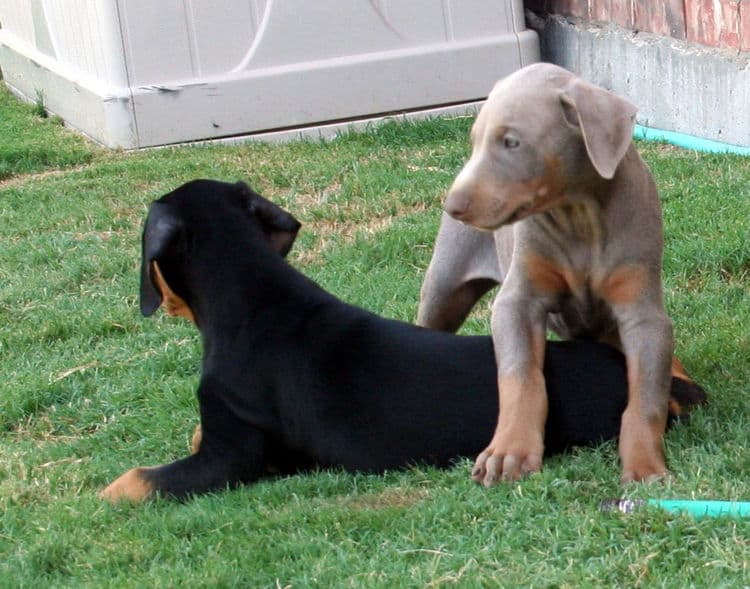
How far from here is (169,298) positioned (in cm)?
502

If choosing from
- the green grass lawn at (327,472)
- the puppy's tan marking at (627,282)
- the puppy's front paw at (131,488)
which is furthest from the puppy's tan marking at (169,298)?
the puppy's tan marking at (627,282)

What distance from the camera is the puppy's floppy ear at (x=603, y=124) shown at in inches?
166

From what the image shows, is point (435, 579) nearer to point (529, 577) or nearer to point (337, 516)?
point (529, 577)

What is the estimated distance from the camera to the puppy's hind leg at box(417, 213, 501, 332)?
219 inches

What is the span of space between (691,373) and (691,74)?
4.18 meters

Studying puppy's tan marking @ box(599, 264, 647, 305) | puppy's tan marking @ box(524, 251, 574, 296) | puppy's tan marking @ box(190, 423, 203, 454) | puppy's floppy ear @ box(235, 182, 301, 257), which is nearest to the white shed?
puppy's floppy ear @ box(235, 182, 301, 257)

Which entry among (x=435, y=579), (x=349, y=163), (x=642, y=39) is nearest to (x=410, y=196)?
(x=349, y=163)

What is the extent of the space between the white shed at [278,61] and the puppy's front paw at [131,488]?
6.10m

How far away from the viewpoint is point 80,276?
25.0 ft

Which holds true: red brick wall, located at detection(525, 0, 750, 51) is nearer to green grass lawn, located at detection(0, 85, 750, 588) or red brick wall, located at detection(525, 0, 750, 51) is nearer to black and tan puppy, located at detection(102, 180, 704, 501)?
green grass lawn, located at detection(0, 85, 750, 588)

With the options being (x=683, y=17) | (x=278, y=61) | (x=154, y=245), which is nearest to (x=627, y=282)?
(x=154, y=245)

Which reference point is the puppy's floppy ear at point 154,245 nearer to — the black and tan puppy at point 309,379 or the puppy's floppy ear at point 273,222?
the black and tan puppy at point 309,379

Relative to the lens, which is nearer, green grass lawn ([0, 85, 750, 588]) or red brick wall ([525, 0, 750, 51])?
green grass lawn ([0, 85, 750, 588])

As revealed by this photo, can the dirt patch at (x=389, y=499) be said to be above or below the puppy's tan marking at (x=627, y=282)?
below
